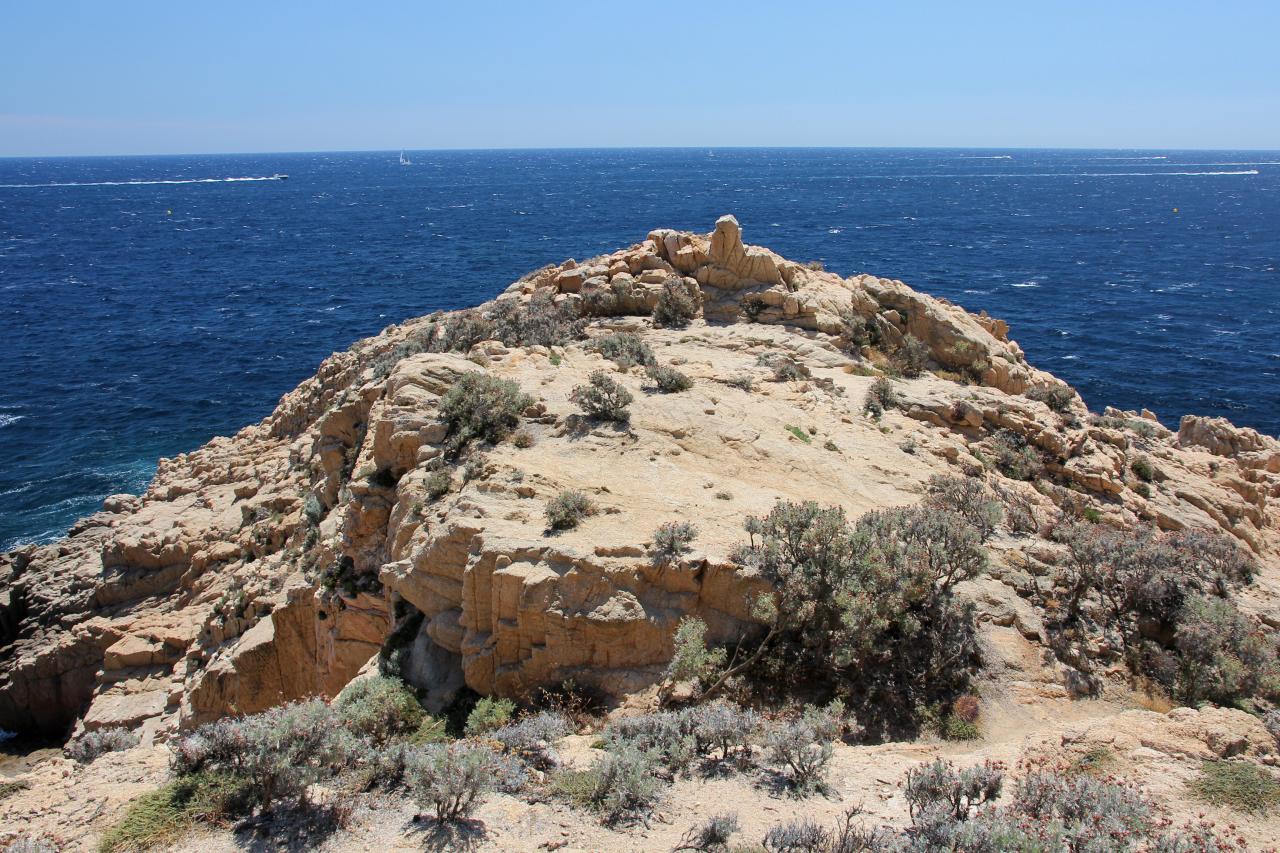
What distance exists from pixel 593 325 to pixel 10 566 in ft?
59.4

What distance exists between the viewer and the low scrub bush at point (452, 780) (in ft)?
22.8

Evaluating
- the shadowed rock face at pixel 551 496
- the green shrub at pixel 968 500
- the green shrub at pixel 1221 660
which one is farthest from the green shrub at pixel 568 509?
the green shrub at pixel 1221 660

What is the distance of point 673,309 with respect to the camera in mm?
22016

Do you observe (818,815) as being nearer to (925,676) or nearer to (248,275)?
(925,676)

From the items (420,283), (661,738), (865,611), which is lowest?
(661,738)

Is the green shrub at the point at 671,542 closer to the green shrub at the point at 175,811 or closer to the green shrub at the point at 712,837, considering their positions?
the green shrub at the point at 712,837

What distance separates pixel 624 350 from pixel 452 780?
12711 mm

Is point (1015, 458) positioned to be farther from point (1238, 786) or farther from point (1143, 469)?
point (1238, 786)

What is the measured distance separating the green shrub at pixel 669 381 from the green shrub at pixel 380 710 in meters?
8.45

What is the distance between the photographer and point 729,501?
12242mm

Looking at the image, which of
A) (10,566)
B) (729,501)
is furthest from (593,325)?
(10,566)

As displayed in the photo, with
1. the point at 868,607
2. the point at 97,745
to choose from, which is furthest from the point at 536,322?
the point at 868,607

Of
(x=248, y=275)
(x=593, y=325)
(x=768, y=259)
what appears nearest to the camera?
(x=593, y=325)

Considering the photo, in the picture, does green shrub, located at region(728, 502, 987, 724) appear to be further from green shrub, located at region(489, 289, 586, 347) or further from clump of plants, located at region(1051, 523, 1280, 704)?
green shrub, located at region(489, 289, 586, 347)
